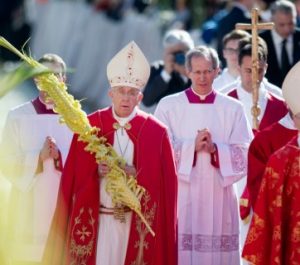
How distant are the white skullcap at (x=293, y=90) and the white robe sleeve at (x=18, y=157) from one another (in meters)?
2.46

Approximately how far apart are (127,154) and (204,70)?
1.38 m

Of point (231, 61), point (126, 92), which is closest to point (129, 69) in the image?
point (126, 92)

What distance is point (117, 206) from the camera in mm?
10211

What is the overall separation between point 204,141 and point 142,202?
4.05ft

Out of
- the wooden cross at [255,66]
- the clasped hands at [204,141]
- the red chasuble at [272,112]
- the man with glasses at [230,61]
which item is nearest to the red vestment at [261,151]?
the clasped hands at [204,141]

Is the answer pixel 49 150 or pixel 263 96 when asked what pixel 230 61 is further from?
pixel 49 150

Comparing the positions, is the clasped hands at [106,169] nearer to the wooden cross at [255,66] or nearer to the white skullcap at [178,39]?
the wooden cross at [255,66]

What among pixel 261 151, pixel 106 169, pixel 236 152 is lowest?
pixel 106 169

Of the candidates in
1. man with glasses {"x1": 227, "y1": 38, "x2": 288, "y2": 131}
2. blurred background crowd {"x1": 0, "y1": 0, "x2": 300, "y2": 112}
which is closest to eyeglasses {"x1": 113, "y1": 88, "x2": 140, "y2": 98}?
man with glasses {"x1": 227, "y1": 38, "x2": 288, "y2": 131}

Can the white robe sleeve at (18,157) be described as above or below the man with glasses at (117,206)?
above

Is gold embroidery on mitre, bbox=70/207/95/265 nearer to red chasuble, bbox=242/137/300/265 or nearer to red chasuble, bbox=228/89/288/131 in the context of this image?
red chasuble, bbox=242/137/300/265

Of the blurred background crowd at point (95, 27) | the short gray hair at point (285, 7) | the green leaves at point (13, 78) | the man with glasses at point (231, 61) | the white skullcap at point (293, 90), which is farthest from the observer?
the blurred background crowd at point (95, 27)

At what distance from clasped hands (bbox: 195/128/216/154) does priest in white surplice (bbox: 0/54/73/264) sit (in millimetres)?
1083

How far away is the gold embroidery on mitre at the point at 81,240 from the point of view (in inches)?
406
